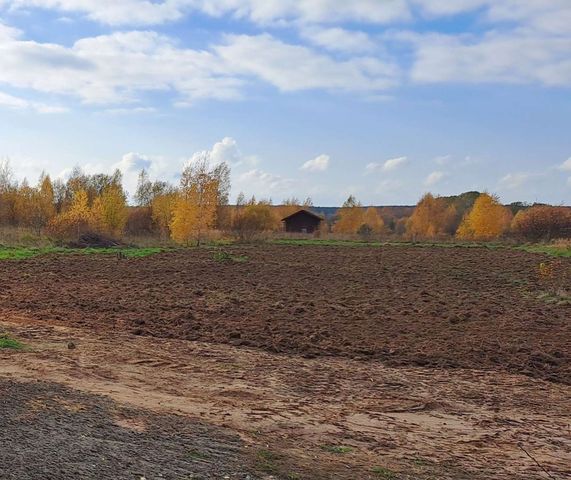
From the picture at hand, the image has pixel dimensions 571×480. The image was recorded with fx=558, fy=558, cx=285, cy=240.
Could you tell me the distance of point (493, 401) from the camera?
7.14 meters

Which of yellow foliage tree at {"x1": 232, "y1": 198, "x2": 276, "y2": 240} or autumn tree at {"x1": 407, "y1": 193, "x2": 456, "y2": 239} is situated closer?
yellow foliage tree at {"x1": 232, "y1": 198, "x2": 276, "y2": 240}

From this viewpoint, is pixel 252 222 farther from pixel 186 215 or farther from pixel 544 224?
pixel 544 224

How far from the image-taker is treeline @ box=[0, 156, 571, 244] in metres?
39.8

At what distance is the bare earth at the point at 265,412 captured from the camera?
15.0ft

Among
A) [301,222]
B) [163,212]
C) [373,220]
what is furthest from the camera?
[373,220]

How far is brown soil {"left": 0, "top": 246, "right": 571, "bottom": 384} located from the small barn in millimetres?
49391

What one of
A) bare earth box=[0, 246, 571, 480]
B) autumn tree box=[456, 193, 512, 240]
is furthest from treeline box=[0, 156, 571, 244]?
bare earth box=[0, 246, 571, 480]

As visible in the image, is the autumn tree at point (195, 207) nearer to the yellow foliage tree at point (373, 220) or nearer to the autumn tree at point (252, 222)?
the autumn tree at point (252, 222)

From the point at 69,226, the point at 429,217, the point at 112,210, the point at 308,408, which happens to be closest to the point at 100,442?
the point at 308,408

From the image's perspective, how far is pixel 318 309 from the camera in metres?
13.7

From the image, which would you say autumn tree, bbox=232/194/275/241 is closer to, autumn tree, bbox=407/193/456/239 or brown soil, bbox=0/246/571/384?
autumn tree, bbox=407/193/456/239

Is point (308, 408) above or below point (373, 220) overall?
below

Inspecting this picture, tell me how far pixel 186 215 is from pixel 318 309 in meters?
27.0

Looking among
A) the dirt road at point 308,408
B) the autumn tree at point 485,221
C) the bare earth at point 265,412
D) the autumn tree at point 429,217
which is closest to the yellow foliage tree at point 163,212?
the autumn tree at point 485,221
